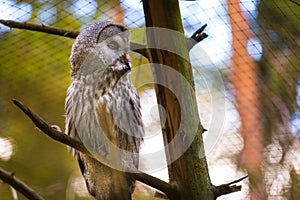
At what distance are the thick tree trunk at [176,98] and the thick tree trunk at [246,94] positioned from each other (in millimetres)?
1224

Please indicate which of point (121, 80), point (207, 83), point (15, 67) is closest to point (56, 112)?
point (15, 67)

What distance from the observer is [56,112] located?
8.17ft

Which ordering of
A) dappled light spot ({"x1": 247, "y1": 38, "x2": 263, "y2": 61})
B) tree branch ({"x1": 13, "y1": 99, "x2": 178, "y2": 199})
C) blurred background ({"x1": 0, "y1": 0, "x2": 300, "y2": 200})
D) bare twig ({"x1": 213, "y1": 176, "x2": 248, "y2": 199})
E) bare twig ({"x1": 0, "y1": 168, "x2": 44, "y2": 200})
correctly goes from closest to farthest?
bare twig ({"x1": 0, "y1": 168, "x2": 44, "y2": 200})
tree branch ({"x1": 13, "y1": 99, "x2": 178, "y2": 199})
bare twig ({"x1": 213, "y1": 176, "x2": 248, "y2": 199})
blurred background ({"x1": 0, "y1": 0, "x2": 300, "y2": 200})
dappled light spot ({"x1": 247, "y1": 38, "x2": 263, "y2": 61})

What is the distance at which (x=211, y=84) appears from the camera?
250 cm

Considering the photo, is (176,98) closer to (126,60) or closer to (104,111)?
(104,111)

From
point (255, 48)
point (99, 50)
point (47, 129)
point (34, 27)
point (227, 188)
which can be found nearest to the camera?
point (47, 129)

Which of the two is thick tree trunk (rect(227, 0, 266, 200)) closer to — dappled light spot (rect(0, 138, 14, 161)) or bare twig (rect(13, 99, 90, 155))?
dappled light spot (rect(0, 138, 14, 161))

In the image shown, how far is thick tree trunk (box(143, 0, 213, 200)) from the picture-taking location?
137 centimetres

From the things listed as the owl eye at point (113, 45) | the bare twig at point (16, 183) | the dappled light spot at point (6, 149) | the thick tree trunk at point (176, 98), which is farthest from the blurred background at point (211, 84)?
the bare twig at point (16, 183)

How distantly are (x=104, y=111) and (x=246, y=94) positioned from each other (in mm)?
1338

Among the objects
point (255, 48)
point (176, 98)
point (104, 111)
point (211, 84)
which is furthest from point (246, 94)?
point (176, 98)

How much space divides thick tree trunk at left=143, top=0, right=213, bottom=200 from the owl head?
35 centimetres

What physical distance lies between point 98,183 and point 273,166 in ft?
3.82

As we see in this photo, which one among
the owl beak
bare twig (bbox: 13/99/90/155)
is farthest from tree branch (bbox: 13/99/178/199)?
the owl beak
